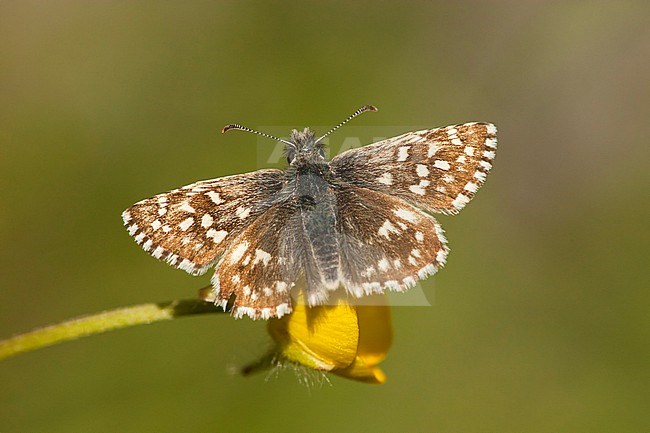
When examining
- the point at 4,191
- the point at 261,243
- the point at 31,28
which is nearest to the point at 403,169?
the point at 261,243

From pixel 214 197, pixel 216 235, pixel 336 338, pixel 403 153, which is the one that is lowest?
pixel 336 338

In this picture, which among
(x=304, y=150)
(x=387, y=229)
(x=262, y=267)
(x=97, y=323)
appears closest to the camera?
(x=97, y=323)

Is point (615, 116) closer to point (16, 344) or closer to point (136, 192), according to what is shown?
point (136, 192)

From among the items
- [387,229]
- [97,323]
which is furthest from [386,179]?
[97,323]

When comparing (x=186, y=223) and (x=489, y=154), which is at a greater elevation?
(x=489, y=154)

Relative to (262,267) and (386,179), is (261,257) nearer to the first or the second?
(262,267)

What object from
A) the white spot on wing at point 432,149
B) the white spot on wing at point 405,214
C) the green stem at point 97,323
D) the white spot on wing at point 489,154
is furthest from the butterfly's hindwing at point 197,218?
the white spot on wing at point 489,154
